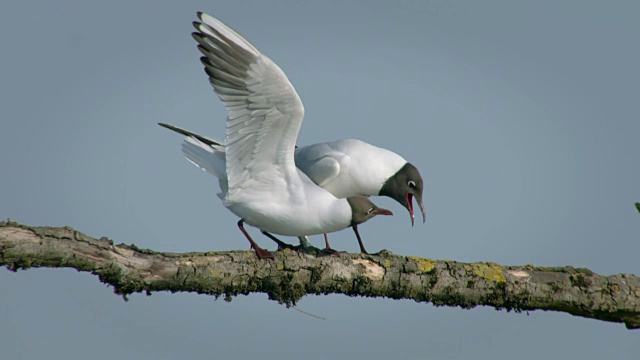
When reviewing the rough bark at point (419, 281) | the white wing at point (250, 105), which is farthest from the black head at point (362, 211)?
the white wing at point (250, 105)

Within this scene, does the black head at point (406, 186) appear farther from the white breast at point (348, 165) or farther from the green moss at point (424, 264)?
the green moss at point (424, 264)

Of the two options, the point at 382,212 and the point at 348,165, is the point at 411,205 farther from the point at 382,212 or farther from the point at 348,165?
the point at 382,212

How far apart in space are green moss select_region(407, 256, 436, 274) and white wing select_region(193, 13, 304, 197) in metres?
1.59

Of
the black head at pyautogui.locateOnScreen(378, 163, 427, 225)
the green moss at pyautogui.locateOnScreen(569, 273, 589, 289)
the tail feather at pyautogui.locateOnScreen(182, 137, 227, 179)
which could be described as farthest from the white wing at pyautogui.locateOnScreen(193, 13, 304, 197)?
the green moss at pyautogui.locateOnScreen(569, 273, 589, 289)

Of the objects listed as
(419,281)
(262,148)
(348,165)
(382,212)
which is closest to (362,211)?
(382,212)

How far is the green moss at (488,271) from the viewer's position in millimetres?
7867

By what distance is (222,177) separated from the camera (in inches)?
361

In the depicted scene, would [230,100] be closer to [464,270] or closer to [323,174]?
[323,174]

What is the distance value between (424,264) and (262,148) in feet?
6.57

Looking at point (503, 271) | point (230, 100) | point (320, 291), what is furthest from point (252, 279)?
point (503, 271)

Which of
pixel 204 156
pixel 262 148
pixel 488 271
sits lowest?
pixel 488 271

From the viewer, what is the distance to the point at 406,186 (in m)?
10.2

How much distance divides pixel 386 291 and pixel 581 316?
194 cm

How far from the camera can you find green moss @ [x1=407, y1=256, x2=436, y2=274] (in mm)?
7887
